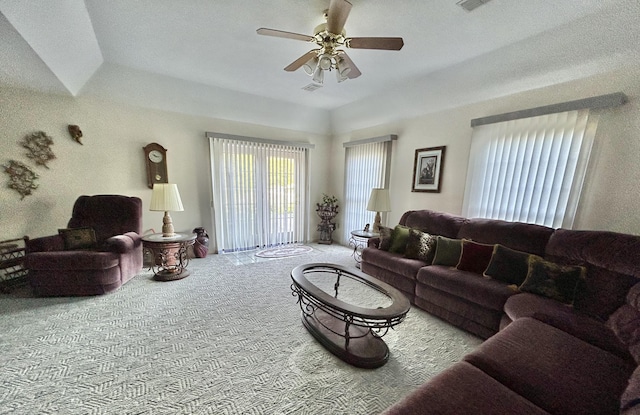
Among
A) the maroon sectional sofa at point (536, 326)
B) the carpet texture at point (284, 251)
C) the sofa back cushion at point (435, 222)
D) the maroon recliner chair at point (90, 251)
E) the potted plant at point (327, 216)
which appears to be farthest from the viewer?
the potted plant at point (327, 216)

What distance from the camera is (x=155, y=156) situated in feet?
11.8

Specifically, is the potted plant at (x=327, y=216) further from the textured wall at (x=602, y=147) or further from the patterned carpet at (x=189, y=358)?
the patterned carpet at (x=189, y=358)

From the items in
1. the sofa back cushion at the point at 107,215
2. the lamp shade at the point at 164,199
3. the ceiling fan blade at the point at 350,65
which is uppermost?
the ceiling fan blade at the point at 350,65

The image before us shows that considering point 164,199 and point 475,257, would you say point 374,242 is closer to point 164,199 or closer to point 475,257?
point 475,257

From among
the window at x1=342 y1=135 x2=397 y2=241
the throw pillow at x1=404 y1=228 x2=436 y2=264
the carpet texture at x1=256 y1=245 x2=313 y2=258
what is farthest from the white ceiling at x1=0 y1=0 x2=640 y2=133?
the carpet texture at x1=256 y1=245 x2=313 y2=258

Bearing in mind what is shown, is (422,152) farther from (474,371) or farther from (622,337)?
→ (474,371)

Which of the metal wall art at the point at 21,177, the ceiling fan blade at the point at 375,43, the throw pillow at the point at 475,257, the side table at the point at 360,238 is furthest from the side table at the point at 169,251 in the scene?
the throw pillow at the point at 475,257

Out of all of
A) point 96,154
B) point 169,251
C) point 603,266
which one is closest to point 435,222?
point 603,266

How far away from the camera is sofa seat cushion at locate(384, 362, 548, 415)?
35.0 inches

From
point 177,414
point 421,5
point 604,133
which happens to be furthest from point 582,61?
point 177,414

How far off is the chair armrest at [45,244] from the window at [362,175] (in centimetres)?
435

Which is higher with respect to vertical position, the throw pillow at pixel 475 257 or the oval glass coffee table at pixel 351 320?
the throw pillow at pixel 475 257

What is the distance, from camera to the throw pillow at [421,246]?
106 inches

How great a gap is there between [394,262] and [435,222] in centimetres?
81
